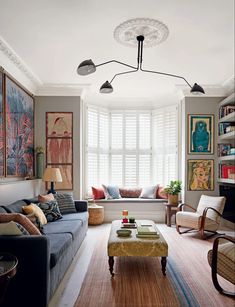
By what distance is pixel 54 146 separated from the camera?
578 cm

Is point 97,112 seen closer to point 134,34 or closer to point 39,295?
point 134,34

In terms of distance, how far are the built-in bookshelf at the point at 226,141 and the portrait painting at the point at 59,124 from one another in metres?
3.22

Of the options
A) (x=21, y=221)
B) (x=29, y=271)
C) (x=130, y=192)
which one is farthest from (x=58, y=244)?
(x=130, y=192)

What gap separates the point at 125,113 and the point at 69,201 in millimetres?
2941

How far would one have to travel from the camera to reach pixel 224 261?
2678 mm

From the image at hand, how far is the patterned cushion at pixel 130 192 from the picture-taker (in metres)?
6.45

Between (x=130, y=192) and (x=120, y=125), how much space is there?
170 centimetres

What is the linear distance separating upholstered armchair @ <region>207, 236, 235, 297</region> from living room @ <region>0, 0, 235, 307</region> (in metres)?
0.20

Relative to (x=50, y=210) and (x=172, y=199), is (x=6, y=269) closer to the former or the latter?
(x=50, y=210)

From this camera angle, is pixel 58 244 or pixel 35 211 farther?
pixel 35 211

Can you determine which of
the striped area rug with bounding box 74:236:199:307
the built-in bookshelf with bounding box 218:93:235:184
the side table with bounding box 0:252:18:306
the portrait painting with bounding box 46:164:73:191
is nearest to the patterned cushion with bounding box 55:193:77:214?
the portrait painting with bounding box 46:164:73:191

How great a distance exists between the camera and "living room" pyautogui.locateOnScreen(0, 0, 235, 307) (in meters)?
2.90

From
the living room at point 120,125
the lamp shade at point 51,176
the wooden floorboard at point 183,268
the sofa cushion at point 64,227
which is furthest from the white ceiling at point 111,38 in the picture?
the wooden floorboard at point 183,268

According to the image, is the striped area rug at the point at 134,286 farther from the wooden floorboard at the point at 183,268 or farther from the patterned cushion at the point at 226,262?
the patterned cushion at the point at 226,262
